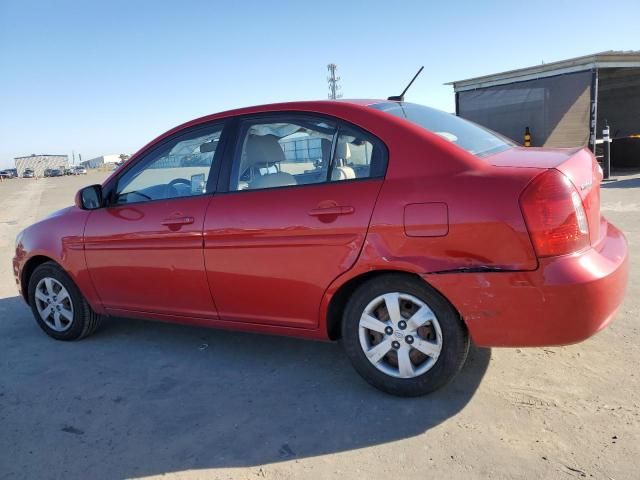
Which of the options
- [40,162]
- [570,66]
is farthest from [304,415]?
[40,162]

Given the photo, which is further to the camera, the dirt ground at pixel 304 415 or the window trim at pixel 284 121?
the window trim at pixel 284 121

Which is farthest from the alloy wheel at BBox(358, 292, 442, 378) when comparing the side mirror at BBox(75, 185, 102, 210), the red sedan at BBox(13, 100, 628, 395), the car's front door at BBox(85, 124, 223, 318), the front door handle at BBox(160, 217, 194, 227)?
the side mirror at BBox(75, 185, 102, 210)

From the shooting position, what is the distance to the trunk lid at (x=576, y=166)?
8.77 ft

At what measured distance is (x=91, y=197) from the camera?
4.07 metres

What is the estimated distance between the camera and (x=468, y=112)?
1708cm

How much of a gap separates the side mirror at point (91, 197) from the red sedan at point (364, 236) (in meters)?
0.02

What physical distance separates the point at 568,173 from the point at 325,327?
1565 mm

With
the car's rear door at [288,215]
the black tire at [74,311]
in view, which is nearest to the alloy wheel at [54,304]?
the black tire at [74,311]

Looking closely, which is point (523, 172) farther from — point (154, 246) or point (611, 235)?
point (154, 246)

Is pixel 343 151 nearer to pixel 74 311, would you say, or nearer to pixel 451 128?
pixel 451 128

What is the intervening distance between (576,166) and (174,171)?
2.67 m

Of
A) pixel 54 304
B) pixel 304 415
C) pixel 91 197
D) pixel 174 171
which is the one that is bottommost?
pixel 304 415

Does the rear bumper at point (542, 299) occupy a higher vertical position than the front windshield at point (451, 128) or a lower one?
lower

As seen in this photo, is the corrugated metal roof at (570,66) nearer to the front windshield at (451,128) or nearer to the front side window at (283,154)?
the front windshield at (451,128)
